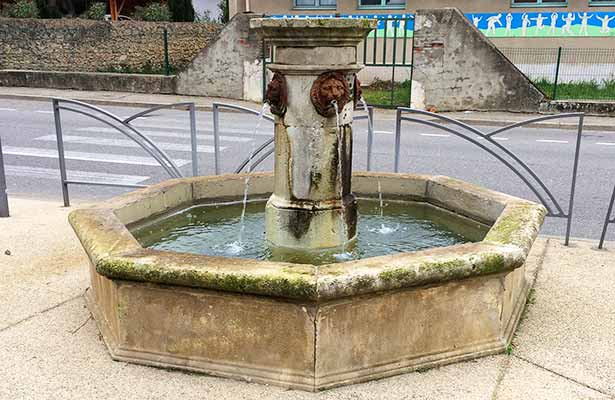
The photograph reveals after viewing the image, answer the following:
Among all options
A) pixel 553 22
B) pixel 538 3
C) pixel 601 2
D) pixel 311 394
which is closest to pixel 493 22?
pixel 538 3

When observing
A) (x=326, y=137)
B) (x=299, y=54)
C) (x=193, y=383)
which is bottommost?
(x=193, y=383)

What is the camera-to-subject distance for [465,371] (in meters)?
3.26

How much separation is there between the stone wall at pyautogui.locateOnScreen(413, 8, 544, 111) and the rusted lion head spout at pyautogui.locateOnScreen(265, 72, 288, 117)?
1155cm

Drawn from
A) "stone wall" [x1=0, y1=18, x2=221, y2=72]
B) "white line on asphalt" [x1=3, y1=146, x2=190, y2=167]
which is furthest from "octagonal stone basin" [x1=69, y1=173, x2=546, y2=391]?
"stone wall" [x1=0, y1=18, x2=221, y2=72]

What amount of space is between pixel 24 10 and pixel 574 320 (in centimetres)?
2559

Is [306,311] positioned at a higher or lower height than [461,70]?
lower

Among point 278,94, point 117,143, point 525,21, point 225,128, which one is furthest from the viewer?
point 525,21

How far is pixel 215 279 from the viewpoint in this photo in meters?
3.04

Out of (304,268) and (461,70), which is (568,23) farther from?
(304,268)

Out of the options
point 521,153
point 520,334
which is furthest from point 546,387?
point 521,153

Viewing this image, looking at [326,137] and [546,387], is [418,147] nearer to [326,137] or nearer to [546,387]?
[326,137]

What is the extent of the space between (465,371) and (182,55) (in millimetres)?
19793

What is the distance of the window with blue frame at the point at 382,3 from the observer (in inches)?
763

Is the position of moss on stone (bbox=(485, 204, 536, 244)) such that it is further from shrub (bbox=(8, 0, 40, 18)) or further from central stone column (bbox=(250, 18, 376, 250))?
shrub (bbox=(8, 0, 40, 18))
